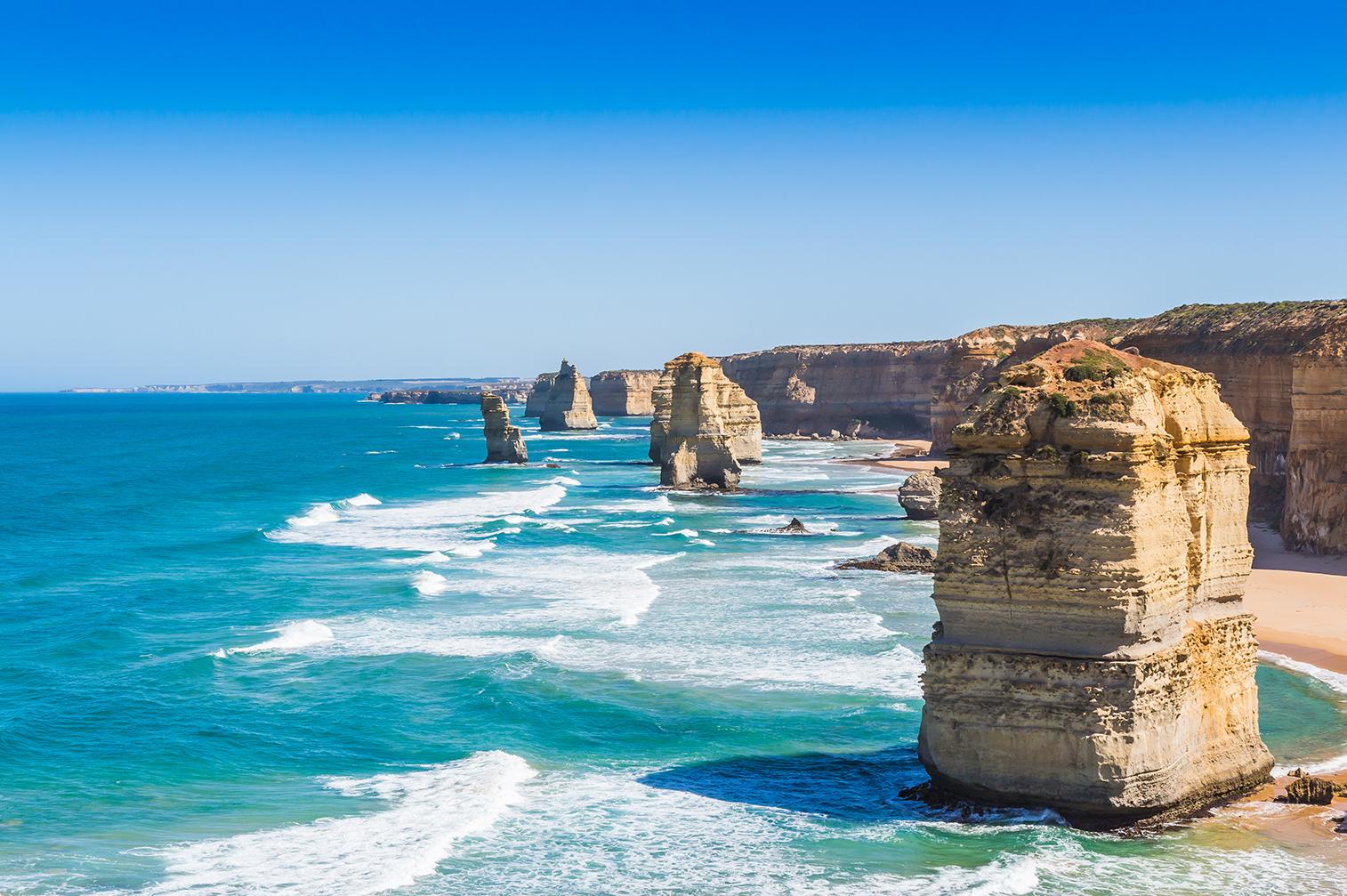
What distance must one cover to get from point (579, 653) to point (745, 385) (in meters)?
110

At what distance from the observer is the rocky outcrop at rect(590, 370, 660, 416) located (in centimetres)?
18775

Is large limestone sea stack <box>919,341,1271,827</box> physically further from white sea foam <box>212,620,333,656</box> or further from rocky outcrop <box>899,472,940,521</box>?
rocky outcrop <box>899,472,940,521</box>

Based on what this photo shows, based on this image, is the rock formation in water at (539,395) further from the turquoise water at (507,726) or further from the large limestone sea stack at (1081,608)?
the large limestone sea stack at (1081,608)

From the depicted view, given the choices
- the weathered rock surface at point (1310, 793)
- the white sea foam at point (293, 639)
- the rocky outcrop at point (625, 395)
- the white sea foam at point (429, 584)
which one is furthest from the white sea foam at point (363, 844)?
the rocky outcrop at point (625, 395)

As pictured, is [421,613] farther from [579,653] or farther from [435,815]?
[435,815]

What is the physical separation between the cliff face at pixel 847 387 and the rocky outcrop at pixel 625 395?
49.7m

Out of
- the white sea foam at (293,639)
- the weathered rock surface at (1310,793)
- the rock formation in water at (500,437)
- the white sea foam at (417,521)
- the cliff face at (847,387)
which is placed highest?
the cliff face at (847,387)

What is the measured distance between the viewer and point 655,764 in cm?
2284

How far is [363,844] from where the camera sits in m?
19.1

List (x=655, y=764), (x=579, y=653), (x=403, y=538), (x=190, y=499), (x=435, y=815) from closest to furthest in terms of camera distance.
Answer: (x=435, y=815) → (x=655, y=764) → (x=579, y=653) → (x=403, y=538) → (x=190, y=499)

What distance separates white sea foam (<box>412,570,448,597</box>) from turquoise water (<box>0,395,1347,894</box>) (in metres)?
0.13

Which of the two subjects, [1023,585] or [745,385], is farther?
[745,385]

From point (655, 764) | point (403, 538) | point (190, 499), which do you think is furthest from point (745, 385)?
point (655, 764)

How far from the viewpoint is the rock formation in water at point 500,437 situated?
3622 inches
